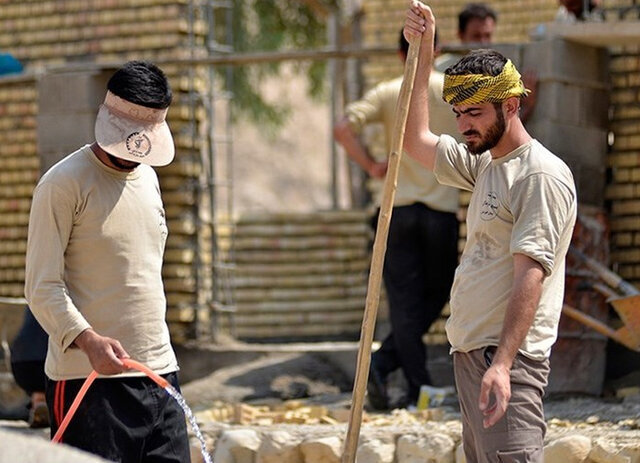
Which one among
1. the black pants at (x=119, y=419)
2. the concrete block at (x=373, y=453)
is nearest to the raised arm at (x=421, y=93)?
the black pants at (x=119, y=419)

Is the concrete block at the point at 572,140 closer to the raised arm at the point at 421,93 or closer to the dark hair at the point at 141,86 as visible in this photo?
the raised arm at the point at 421,93

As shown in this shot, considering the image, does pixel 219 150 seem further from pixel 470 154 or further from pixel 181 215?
pixel 470 154

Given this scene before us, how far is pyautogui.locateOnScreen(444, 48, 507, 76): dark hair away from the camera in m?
4.43

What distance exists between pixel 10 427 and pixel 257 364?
1.98 metres

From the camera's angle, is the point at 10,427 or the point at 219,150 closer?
the point at 10,427

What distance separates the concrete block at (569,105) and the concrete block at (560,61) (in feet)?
0.16

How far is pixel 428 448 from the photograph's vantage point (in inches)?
Result: 245

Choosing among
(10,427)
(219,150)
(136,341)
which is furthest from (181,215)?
(219,150)

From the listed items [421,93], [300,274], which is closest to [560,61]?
[421,93]

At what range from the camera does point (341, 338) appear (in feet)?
37.1

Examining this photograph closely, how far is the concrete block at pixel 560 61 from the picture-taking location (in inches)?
305

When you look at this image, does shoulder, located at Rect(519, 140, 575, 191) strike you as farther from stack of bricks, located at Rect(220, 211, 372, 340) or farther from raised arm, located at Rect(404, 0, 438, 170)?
stack of bricks, located at Rect(220, 211, 372, 340)

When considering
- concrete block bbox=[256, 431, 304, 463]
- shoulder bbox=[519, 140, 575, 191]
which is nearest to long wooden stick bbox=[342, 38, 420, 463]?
shoulder bbox=[519, 140, 575, 191]

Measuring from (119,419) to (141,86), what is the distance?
1.16m
